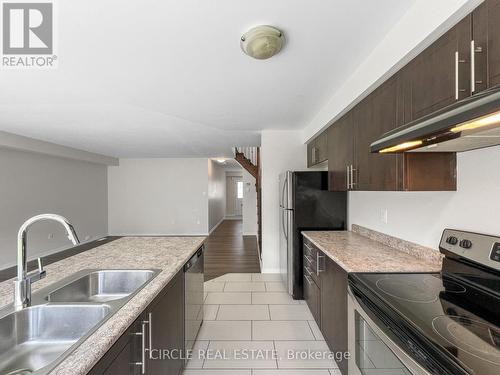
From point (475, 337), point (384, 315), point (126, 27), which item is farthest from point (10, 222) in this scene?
point (475, 337)

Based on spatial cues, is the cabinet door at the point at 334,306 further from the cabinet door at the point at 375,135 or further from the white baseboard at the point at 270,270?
the white baseboard at the point at 270,270

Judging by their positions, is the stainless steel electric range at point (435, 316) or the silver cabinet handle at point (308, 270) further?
the silver cabinet handle at point (308, 270)

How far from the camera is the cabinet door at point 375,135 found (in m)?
1.73

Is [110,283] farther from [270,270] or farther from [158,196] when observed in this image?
[158,196]

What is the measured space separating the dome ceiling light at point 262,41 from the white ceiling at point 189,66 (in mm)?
42

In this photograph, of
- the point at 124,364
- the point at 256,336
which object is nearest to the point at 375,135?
the point at 124,364

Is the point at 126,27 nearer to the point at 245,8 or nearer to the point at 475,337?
the point at 245,8

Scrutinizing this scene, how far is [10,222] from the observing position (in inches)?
196

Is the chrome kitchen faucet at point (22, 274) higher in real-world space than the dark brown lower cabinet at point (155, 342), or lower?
higher

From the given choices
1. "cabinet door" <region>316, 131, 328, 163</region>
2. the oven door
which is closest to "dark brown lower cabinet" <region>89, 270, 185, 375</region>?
the oven door

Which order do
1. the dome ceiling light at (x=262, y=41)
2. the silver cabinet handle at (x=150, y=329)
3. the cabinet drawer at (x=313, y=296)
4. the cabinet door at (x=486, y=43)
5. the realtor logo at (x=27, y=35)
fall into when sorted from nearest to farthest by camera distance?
the cabinet door at (x=486, y=43) < the silver cabinet handle at (x=150, y=329) < the realtor logo at (x=27, y=35) < the dome ceiling light at (x=262, y=41) < the cabinet drawer at (x=313, y=296)

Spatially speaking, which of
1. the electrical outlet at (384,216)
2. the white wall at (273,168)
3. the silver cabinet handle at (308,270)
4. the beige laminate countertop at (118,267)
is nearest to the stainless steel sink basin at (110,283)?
the beige laminate countertop at (118,267)

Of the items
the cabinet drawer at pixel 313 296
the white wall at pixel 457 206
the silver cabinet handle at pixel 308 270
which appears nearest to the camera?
the white wall at pixel 457 206

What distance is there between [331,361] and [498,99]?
2.26 metres
